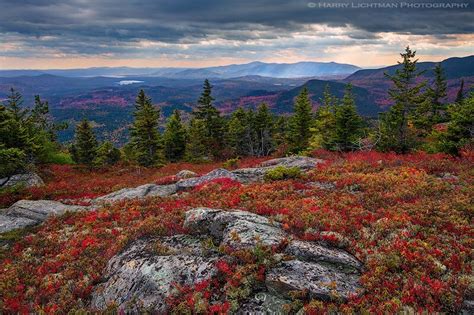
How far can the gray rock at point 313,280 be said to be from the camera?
850 centimetres

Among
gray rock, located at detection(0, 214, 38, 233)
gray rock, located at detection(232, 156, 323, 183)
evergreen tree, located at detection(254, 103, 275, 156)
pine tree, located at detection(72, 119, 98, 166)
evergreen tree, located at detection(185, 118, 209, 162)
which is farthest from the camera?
evergreen tree, located at detection(254, 103, 275, 156)

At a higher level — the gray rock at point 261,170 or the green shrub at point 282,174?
the green shrub at point 282,174

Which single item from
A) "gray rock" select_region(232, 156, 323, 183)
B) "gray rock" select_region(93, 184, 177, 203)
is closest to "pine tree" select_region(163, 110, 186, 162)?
"gray rock" select_region(232, 156, 323, 183)

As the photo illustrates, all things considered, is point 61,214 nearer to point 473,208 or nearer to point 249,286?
point 249,286

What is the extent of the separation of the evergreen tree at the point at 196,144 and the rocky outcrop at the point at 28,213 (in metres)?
29.2

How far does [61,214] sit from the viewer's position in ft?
61.1

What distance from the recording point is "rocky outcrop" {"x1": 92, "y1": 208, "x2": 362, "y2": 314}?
8719mm

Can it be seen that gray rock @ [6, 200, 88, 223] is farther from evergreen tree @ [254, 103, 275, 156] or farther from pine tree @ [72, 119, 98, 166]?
evergreen tree @ [254, 103, 275, 156]

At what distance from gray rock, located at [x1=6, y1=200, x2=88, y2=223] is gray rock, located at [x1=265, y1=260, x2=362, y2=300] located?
15013mm

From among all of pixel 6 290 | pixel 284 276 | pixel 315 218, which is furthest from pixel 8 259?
pixel 315 218

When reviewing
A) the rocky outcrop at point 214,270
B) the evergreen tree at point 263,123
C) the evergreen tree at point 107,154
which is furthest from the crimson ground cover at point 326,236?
the evergreen tree at point 263,123

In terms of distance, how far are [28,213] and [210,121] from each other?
39.5 m

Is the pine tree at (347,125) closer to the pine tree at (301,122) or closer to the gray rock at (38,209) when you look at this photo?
the pine tree at (301,122)

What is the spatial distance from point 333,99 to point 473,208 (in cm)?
3985
